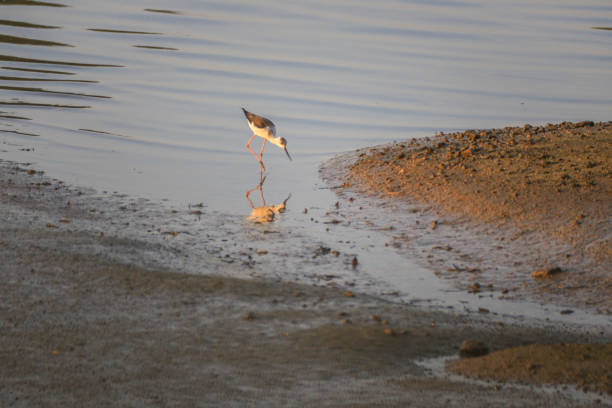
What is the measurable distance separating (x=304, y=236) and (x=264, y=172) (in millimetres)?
3109

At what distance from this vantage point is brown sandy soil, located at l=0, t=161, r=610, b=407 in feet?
15.0

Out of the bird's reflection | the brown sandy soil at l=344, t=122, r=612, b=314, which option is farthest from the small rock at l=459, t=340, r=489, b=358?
Result: the bird's reflection

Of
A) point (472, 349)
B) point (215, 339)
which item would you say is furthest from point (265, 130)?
point (472, 349)

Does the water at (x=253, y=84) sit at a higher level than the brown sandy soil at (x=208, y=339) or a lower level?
higher

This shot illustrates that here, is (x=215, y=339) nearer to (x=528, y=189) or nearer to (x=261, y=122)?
(x=528, y=189)

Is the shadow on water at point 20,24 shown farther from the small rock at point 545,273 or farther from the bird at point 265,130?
the small rock at point 545,273

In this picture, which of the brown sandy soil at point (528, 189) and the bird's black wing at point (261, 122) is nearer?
the brown sandy soil at point (528, 189)

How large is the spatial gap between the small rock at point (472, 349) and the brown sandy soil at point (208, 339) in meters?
0.11

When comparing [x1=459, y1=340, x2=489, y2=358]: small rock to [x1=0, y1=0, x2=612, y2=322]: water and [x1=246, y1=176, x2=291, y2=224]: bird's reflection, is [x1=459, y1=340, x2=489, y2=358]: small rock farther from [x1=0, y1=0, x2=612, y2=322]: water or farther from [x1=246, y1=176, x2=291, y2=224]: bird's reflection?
[x1=246, y1=176, x2=291, y2=224]: bird's reflection

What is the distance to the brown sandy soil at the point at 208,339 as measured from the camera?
15.0 feet

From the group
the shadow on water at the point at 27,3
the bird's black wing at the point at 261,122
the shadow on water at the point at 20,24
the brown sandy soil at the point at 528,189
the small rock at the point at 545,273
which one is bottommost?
the small rock at the point at 545,273

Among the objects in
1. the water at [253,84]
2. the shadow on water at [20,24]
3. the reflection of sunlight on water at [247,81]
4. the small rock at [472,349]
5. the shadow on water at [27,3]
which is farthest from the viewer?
the shadow on water at [27,3]

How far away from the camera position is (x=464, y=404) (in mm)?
4562

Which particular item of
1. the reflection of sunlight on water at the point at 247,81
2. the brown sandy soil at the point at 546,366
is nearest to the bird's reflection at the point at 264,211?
the reflection of sunlight on water at the point at 247,81
